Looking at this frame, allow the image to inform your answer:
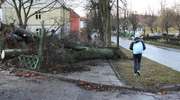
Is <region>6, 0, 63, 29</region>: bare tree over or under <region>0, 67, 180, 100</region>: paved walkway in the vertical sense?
over

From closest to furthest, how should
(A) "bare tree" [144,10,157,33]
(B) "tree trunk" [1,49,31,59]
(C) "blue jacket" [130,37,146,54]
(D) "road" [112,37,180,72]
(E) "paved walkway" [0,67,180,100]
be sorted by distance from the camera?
(E) "paved walkway" [0,67,180,100]
(C) "blue jacket" [130,37,146,54]
(B) "tree trunk" [1,49,31,59]
(D) "road" [112,37,180,72]
(A) "bare tree" [144,10,157,33]

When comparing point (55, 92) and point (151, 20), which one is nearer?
point (55, 92)

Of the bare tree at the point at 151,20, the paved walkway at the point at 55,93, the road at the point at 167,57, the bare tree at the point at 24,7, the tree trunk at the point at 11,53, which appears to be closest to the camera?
the paved walkway at the point at 55,93

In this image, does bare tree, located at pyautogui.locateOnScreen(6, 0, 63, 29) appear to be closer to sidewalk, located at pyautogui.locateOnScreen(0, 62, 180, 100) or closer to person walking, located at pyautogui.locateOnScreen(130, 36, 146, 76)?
person walking, located at pyautogui.locateOnScreen(130, 36, 146, 76)

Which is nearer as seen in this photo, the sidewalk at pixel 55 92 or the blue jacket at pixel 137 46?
the sidewalk at pixel 55 92

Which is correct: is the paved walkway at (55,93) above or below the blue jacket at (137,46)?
below

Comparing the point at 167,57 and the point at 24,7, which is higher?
the point at 24,7

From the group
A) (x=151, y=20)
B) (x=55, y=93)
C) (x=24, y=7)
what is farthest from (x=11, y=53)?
(x=151, y=20)

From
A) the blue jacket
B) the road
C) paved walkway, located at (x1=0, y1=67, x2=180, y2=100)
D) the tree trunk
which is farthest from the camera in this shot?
the road

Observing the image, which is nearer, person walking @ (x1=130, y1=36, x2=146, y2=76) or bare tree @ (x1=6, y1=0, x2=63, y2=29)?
person walking @ (x1=130, y1=36, x2=146, y2=76)

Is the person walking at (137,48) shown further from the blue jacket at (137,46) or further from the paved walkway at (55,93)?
the paved walkway at (55,93)

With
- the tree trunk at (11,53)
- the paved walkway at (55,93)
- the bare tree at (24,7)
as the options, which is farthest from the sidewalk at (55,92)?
the bare tree at (24,7)

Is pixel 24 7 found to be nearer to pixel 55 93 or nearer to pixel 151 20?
pixel 55 93

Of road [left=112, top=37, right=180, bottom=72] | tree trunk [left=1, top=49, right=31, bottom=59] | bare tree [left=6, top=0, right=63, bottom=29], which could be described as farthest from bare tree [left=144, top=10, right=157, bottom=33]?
tree trunk [left=1, top=49, right=31, bottom=59]
